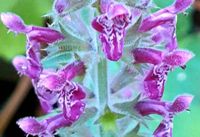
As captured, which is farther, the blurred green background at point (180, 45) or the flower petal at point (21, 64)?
the blurred green background at point (180, 45)

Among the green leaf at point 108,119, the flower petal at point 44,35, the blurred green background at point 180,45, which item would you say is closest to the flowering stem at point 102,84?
the green leaf at point 108,119

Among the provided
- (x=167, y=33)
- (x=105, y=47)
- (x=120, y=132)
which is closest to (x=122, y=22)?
(x=105, y=47)

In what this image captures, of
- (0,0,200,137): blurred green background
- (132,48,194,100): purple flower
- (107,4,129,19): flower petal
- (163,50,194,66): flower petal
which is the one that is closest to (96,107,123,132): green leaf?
(132,48,194,100): purple flower

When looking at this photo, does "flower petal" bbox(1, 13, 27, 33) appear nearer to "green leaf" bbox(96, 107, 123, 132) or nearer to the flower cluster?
the flower cluster

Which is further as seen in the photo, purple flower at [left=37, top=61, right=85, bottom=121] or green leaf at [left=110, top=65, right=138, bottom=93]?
green leaf at [left=110, top=65, right=138, bottom=93]

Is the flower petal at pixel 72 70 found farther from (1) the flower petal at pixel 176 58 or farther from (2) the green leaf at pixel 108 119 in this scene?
(1) the flower petal at pixel 176 58

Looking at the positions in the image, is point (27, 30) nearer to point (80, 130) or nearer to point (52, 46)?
point (52, 46)

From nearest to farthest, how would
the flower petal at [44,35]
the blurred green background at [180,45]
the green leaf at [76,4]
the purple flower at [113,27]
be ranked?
the purple flower at [113,27] < the green leaf at [76,4] < the flower petal at [44,35] < the blurred green background at [180,45]
